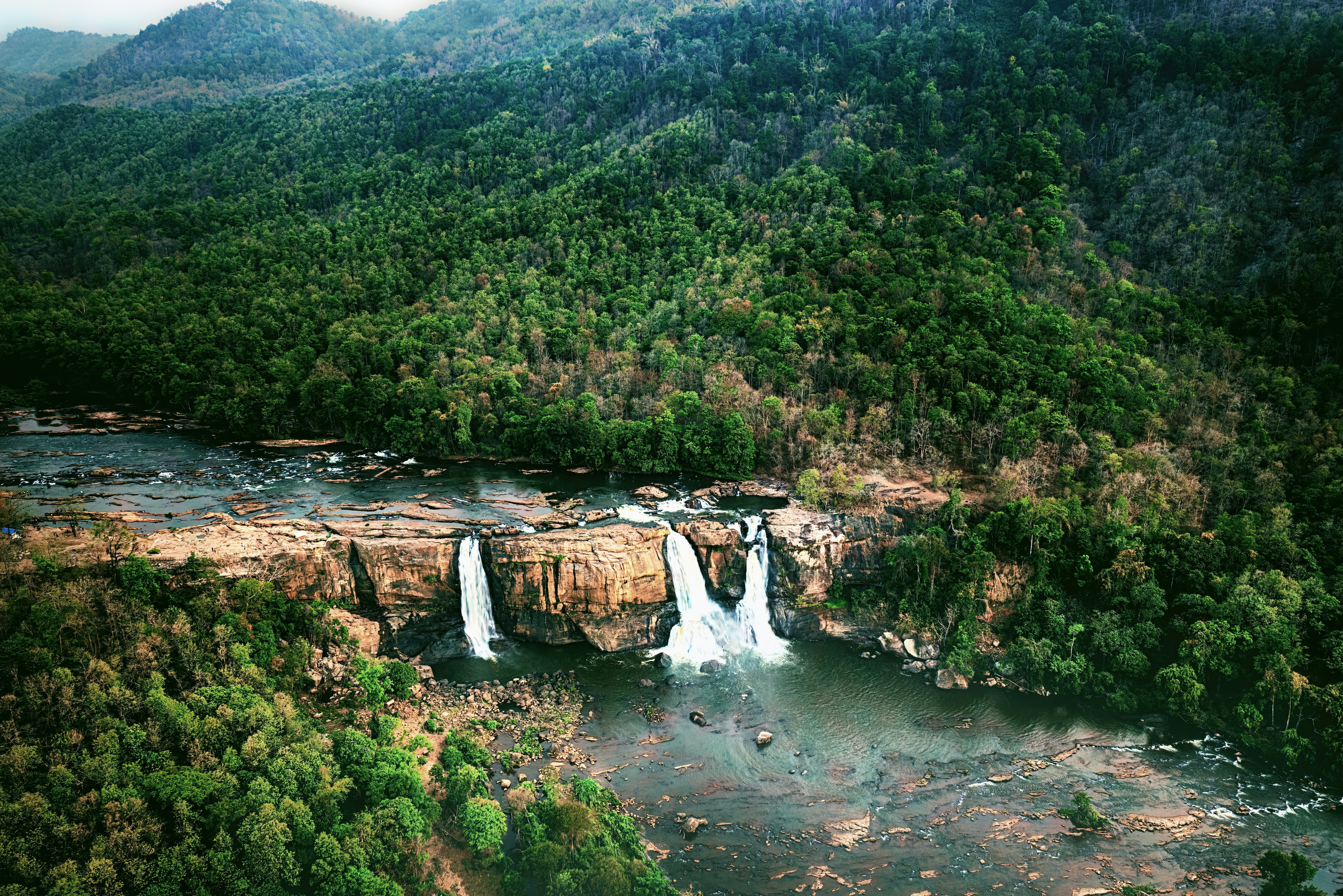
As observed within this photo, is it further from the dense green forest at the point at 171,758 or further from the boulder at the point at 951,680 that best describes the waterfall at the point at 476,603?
the boulder at the point at 951,680

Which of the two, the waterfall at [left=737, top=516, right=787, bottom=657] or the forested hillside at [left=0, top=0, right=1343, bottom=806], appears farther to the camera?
the waterfall at [left=737, top=516, right=787, bottom=657]

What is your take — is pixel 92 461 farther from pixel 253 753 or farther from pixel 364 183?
pixel 364 183

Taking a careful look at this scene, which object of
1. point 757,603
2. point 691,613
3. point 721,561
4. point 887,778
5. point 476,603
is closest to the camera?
point 887,778

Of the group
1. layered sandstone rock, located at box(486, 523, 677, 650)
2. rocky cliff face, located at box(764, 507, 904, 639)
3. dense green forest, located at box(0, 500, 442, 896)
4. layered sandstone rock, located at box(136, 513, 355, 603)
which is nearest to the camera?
dense green forest, located at box(0, 500, 442, 896)

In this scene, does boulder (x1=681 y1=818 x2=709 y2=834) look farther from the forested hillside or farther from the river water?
the forested hillside

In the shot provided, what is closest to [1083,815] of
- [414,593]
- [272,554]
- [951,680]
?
[951,680]

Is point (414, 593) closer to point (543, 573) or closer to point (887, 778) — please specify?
point (543, 573)

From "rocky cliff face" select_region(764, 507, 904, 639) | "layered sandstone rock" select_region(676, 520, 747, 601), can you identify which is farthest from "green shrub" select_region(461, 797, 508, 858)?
"rocky cliff face" select_region(764, 507, 904, 639)
